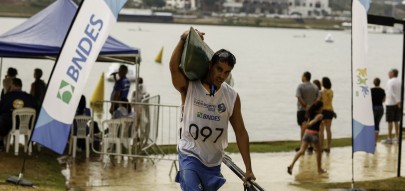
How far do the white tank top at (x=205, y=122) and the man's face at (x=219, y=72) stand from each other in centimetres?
14

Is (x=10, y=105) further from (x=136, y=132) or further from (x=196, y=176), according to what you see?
(x=196, y=176)

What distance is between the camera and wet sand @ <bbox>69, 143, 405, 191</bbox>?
14805mm

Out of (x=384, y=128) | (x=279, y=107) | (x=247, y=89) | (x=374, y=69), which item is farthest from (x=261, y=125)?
(x=374, y=69)

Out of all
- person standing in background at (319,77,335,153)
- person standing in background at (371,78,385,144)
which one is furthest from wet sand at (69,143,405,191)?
person standing in background at (371,78,385,144)

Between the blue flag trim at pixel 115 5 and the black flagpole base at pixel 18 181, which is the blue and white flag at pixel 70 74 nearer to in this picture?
the blue flag trim at pixel 115 5

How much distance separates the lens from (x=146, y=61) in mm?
92812

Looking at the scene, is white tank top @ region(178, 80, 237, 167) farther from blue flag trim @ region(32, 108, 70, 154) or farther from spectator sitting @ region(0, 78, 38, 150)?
spectator sitting @ region(0, 78, 38, 150)

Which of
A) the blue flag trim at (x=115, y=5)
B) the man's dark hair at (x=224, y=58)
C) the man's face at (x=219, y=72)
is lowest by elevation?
the man's face at (x=219, y=72)

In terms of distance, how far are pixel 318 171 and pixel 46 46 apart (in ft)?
16.2

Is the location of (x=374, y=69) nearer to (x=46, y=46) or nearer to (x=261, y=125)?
(x=261, y=125)

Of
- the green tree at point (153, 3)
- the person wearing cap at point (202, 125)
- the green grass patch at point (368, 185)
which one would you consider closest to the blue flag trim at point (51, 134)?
the person wearing cap at point (202, 125)

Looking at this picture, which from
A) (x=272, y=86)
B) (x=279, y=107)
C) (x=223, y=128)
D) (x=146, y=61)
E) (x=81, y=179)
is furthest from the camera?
(x=146, y=61)

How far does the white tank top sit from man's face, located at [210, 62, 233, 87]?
0.14 meters

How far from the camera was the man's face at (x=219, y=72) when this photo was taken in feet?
27.9
